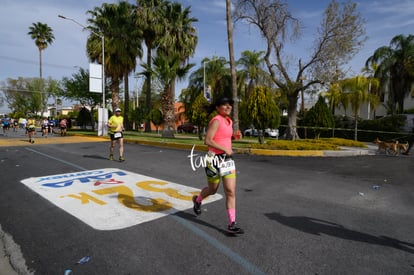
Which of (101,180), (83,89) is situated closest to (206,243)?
(101,180)

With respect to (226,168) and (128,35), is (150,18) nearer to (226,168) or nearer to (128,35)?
(128,35)

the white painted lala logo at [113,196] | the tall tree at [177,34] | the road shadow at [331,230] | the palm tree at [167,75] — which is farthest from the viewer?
the tall tree at [177,34]

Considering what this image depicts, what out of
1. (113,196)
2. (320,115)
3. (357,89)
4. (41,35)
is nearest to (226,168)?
(113,196)

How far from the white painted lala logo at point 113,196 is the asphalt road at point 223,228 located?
0.07ft

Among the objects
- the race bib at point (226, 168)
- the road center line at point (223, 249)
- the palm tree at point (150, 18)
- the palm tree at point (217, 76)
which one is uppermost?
the palm tree at point (150, 18)

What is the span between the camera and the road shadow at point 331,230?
3.14 m

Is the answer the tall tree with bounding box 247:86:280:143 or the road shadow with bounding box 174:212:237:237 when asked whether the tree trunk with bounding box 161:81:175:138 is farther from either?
the road shadow with bounding box 174:212:237:237

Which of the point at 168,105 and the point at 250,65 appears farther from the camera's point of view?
the point at 250,65

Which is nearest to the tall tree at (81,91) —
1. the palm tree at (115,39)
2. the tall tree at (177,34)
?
the palm tree at (115,39)

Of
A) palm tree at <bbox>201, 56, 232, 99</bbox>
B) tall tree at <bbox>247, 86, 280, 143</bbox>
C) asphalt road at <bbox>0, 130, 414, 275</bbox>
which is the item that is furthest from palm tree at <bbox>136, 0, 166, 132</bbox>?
asphalt road at <bbox>0, 130, 414, 275</bbox>

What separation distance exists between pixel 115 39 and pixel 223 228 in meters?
24.0

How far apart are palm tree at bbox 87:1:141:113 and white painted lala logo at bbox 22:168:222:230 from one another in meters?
19.3

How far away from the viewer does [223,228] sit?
140 inches

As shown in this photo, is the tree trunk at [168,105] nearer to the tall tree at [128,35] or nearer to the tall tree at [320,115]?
the tall tree at [128,35]
